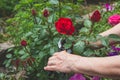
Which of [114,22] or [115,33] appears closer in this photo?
[115,33]

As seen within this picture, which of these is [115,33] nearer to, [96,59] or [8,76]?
[96,59]

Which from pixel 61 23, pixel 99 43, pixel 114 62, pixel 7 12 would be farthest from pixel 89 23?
pixel 7 12

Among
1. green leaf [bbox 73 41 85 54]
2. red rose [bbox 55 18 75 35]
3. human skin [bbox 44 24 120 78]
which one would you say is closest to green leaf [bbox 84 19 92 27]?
green leaf [bbox 73 41 85 54]

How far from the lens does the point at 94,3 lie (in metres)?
8.20

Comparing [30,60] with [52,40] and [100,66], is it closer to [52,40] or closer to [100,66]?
[52,40]

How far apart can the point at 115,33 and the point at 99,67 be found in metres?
0.77

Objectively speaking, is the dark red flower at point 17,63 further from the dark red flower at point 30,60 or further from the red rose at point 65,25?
the red rose at point 65,25

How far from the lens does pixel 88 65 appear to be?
2.00 m

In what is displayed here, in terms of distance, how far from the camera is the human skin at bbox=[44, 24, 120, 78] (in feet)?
6.33

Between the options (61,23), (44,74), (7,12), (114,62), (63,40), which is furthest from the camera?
(7,12)

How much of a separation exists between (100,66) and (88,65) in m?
0.06

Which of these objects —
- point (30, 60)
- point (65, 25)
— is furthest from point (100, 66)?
point (30, 60)

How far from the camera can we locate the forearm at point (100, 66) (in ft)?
6.30

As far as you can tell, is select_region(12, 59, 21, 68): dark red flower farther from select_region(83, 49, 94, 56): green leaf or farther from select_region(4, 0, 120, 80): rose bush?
select_region(83, 49, 94, 56): green leaf
